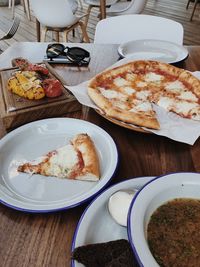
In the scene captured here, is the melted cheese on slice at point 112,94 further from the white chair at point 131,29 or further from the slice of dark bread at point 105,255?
the white chair at point 131,29

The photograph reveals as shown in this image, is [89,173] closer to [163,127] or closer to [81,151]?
[81,151]

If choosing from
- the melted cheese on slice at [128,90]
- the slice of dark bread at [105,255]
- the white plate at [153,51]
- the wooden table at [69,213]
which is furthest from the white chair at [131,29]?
the slice of dark bread at [105,255]

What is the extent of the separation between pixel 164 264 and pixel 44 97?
61 cm

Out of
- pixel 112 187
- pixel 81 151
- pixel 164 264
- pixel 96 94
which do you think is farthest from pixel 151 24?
pixel 164 264

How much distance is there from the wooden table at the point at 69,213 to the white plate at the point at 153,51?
25 centimetres

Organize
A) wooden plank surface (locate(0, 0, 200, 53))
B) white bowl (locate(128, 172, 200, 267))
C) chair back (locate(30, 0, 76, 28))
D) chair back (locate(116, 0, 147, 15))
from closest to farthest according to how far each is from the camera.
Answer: white bowl (locate(128, 172, 200, 267)) < chair back (locate(30, 0, 76, 28)) < chair back (locate(116, 0, 147, 15)) < wooden plank surface (locate(0, 0, 200, 53))

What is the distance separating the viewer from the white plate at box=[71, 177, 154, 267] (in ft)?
1.64

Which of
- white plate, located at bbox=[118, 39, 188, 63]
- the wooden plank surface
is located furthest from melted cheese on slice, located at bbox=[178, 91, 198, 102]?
the wooden plank surface

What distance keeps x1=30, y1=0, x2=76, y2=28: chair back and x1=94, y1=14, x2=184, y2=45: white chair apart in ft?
3.22

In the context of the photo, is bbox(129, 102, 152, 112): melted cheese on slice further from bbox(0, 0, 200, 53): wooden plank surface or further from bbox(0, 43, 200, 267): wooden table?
bbox(0, 0, 200, 53): wooden plank surface

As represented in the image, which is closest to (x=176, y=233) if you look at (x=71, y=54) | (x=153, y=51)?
(x=71, y=54)

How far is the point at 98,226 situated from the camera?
0.53m

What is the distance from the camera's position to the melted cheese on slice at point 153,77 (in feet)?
3.66

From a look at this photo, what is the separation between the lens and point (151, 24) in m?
1.63
